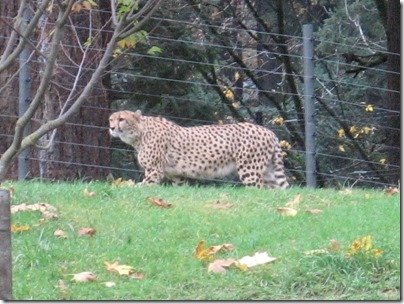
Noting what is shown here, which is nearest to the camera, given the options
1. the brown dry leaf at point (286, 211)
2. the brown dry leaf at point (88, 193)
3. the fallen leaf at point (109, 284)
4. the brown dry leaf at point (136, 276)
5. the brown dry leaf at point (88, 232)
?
the fallen leaf at point (109, 284)

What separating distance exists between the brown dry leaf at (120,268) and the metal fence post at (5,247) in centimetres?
171

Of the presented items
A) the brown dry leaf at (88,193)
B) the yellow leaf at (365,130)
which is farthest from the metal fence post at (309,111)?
the yellow leaf at (365,130)

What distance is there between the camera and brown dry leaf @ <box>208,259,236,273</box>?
253 inches

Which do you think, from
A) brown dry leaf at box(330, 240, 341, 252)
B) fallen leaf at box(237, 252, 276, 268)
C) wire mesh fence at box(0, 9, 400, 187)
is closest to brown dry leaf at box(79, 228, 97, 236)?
fallen leaf at box(237, 252, 276, 268)

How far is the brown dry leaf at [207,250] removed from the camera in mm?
6699

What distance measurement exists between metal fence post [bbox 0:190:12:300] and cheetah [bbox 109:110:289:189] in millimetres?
7362

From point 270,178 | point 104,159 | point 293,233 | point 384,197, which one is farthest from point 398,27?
point 293,233

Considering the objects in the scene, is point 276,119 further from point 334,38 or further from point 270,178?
point 270,178

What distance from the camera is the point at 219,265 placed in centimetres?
646

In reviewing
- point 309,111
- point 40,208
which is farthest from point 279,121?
point 40,208

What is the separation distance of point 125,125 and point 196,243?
515cm

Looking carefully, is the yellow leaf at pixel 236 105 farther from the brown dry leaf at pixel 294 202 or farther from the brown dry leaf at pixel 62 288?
the brown dry leaf at pixel 62 288

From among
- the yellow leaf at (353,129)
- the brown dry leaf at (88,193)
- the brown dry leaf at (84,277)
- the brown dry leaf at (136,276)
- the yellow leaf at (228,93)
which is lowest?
the yellow leaf at (353,129)

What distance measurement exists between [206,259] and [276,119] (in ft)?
38.3
